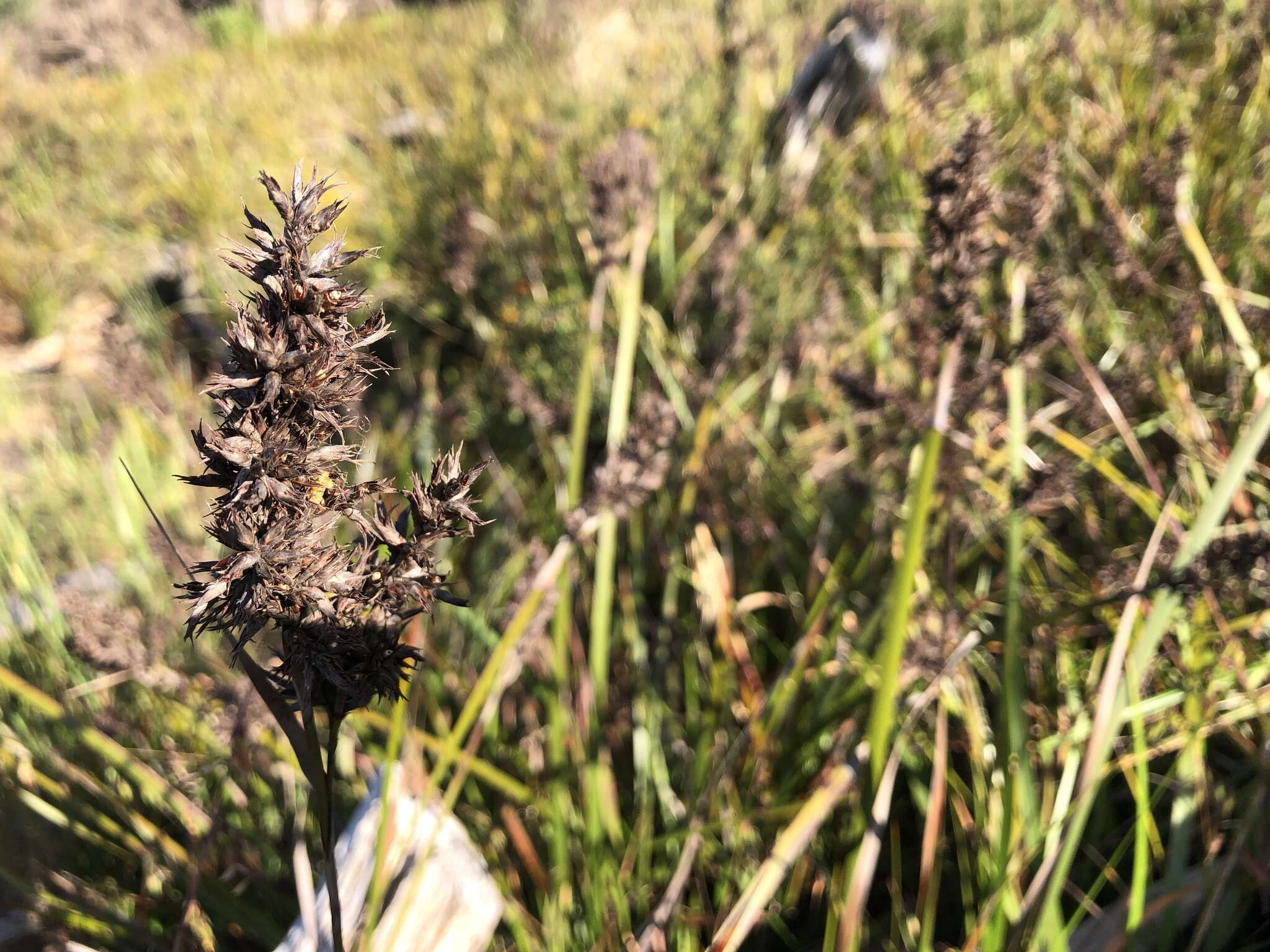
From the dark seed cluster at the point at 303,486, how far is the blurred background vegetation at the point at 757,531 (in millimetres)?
101

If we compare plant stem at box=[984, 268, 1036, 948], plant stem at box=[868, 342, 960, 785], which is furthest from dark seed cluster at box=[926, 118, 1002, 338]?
plant stem at box=[984, 268, 1036, 948]

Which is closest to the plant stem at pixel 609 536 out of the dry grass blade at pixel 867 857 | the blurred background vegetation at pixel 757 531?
the blurred background vegetation at pixel 757 531

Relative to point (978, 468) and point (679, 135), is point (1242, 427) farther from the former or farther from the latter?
point (679, 135)

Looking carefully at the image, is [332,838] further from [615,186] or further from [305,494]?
[615,186]

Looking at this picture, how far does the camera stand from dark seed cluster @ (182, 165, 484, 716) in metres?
0.51

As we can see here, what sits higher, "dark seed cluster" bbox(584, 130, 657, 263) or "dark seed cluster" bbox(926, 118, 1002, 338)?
"dark seed cluster" bbox(584, 130, 657, 263)

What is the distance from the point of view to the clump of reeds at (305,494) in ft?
1.67

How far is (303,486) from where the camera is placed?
56 cm

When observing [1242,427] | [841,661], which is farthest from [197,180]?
[1242,427]

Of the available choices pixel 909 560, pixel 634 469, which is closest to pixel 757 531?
pixel 634 469

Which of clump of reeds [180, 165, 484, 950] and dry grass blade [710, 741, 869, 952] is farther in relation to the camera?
dry grass blade [710, 741, 869, 952]

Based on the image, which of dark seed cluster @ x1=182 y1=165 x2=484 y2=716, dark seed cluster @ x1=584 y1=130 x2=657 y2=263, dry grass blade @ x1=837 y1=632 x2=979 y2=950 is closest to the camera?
dark seed cluster @ x1=182 y1=165 x2=484 y2=716

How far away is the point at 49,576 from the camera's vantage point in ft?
7.95

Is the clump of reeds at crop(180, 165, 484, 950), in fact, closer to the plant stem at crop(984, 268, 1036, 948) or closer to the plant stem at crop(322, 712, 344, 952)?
the plant stem at crop(322, 712, 344, 952)
